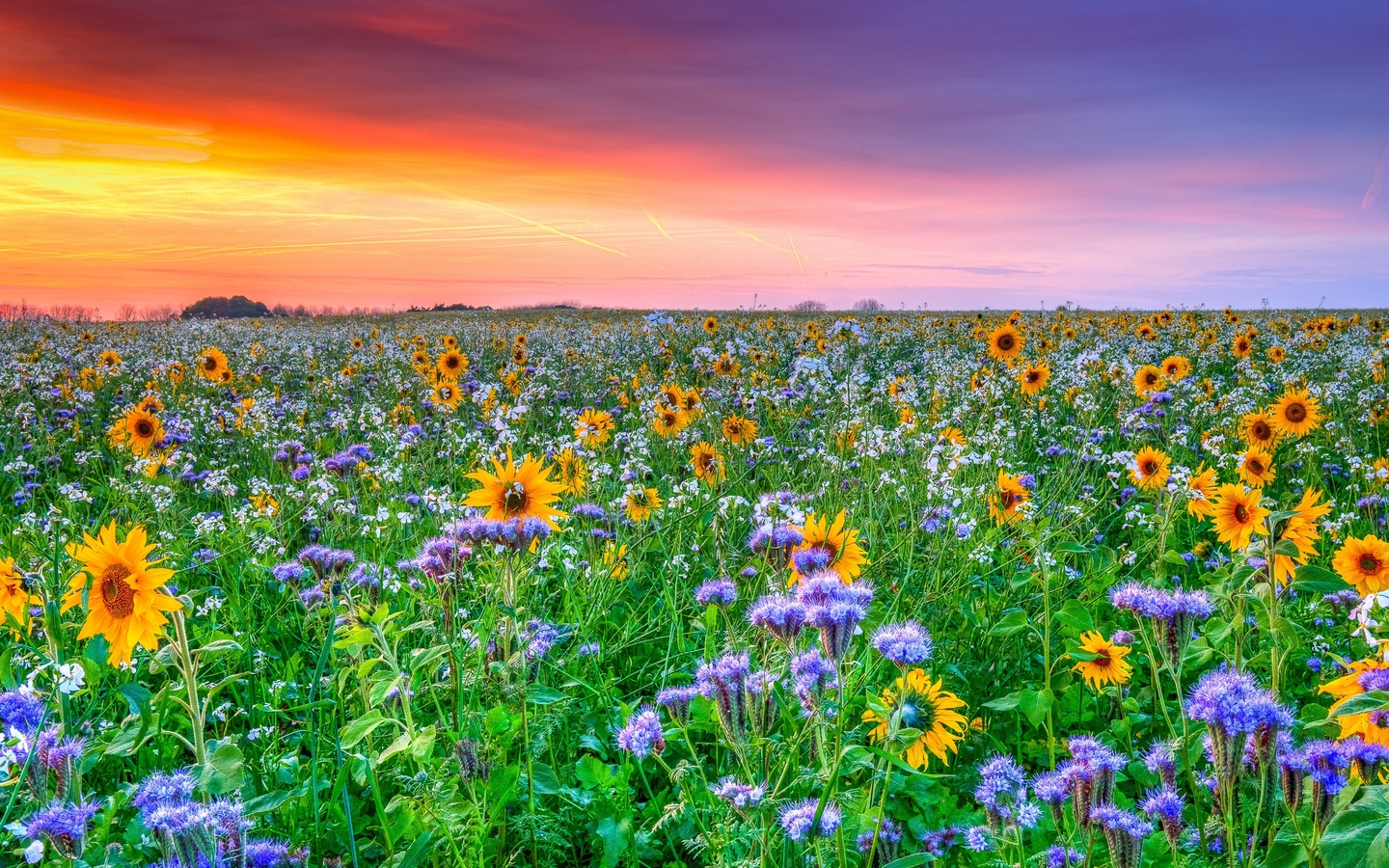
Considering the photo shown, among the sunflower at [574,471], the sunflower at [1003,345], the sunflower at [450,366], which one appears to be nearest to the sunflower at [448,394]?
the sunflower at [450,366]

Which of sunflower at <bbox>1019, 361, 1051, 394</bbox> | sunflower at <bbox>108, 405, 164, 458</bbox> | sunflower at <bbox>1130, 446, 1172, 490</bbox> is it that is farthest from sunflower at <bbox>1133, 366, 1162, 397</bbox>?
sunflower at <bbox>108, 405, 164, 458</bbox>

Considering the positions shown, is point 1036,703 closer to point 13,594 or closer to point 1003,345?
point 13,594

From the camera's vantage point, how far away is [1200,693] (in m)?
1.52

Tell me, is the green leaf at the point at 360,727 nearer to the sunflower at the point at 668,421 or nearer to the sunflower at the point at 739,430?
the sunflower at the point at 739,430

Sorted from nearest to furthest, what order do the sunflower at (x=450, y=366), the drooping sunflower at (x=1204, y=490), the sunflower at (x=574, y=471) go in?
the drooping sunflower at (x=1204, y=490) < the sunflower at (x=574, y=471) < the sunflower at (x=450, y=366)

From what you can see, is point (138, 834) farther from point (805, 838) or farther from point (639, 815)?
point (805, 838)

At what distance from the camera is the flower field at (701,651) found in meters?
1.63

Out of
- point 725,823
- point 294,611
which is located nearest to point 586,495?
point 294,611

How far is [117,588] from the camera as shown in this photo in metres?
1.99

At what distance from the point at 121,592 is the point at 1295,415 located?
7.47m

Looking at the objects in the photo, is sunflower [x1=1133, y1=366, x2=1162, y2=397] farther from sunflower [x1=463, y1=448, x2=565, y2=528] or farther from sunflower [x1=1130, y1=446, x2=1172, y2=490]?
sunflower [x1=463, y1=448, x2=565, y2=528]

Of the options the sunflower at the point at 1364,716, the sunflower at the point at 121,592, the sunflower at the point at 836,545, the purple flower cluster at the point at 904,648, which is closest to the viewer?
the purple flower cluster at the point at 904,648

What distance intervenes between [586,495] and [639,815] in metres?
2.16

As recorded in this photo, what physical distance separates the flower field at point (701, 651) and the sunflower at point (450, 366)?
5.57 ft
